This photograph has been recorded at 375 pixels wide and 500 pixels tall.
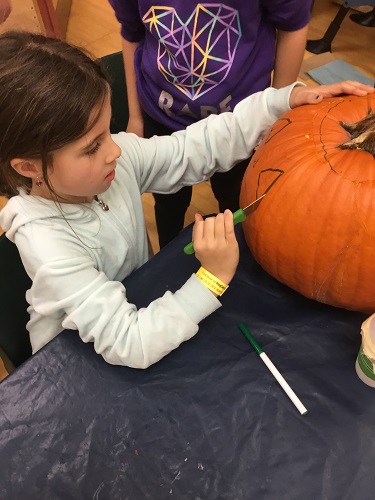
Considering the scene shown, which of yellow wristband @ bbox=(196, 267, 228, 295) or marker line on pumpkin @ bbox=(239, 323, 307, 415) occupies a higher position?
yellow wristband @ bbox=(196, 267, 228, 295)

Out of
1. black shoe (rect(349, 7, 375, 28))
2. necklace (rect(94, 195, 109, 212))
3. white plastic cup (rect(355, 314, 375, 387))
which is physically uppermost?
necklace (rect(94, 195, 109, 212))

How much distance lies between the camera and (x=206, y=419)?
641 mm

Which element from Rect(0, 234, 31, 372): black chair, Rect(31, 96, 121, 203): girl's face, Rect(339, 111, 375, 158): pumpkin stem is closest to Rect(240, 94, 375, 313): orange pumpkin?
Rect(339, 111, 375, 158): pumpkin stem

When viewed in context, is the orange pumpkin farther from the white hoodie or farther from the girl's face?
the girl's face

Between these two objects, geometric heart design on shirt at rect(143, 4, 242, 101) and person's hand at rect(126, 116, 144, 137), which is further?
person's hand at rect(126, 116, 144, 137)

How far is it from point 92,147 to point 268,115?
1.22ft

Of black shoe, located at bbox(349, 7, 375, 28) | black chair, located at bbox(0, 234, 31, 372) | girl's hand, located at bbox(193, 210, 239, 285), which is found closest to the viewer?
girl's hand, located at bbox(193, 210, 239, 285)

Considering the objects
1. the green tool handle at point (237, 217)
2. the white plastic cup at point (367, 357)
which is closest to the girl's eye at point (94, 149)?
Result: the green tool handle at point (237, 217)

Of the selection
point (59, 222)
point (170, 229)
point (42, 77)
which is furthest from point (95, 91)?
point (170, 229)

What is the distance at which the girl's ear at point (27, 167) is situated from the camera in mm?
669

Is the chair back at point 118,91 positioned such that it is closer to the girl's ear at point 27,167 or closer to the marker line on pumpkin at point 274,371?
the girl's ear at point 27,167

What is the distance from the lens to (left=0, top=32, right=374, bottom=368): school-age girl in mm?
630

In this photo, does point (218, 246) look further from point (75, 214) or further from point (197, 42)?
point (197, 42)

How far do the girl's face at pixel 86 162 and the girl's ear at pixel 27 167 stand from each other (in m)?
0.02
